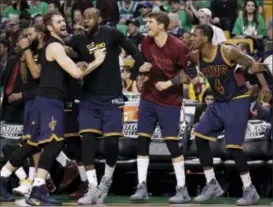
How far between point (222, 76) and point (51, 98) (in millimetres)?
2096

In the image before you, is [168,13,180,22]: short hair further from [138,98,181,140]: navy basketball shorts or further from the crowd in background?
[138,98,181,140]: navy basketball shorts

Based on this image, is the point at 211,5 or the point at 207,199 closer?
the point at 207,199

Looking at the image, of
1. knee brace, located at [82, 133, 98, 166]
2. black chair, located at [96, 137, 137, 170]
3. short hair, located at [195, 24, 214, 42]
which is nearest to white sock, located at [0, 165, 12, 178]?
knee brace, located at [82, 133, 98, 166]

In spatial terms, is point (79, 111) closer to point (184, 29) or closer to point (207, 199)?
point (207, 199)

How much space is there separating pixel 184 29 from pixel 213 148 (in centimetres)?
455

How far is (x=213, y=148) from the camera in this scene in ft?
47.5

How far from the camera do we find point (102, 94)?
43.6 ft

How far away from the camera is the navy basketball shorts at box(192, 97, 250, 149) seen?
13.1m

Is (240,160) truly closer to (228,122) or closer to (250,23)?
(228,122)

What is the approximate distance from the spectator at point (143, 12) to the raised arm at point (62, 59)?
573cm

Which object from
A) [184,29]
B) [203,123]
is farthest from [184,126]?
[184,29]

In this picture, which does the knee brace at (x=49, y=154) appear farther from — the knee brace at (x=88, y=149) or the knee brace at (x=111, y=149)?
the knee brace at (x=111, y=149)

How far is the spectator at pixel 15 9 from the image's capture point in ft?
68.0

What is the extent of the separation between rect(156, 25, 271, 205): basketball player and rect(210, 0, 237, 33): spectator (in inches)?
211
